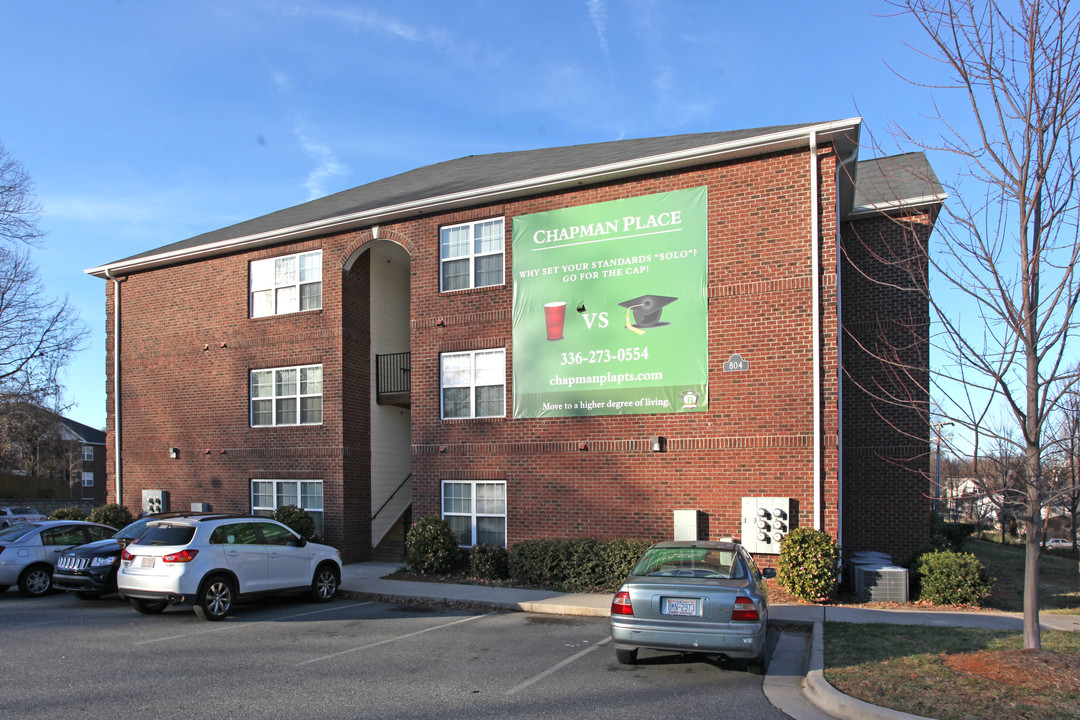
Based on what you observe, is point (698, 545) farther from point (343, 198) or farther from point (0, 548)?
point (343, 198)

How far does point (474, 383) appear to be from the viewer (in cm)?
1680

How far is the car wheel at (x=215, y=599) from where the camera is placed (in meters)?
11.0

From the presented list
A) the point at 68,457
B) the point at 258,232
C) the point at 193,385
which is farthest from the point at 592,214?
the point at 68,457

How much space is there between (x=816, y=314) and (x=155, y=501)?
58.3 ft

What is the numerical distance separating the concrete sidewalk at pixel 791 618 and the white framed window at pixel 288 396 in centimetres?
418

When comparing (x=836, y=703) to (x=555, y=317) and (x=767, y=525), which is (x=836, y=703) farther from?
(x=555, y=317)

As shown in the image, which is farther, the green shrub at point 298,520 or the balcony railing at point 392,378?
the balcony railing at point 392,378

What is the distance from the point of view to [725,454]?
1399 centimetres

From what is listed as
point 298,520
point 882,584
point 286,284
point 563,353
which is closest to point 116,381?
point 286,284

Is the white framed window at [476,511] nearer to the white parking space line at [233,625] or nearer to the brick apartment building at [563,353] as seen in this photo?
the brick apartment building at [563,353]

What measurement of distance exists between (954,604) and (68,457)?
7693 centimetres

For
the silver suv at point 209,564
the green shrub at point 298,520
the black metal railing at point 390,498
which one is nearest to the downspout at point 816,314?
the silver suv at point 209,564

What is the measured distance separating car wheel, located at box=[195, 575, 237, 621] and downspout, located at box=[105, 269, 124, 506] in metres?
13.0

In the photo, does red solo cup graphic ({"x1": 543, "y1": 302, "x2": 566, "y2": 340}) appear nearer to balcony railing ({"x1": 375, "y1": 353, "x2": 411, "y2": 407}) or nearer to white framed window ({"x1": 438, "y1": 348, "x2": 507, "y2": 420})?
white framed window ({"x1": 438, "y1": 348, "x2": 507, "y2": 420})
